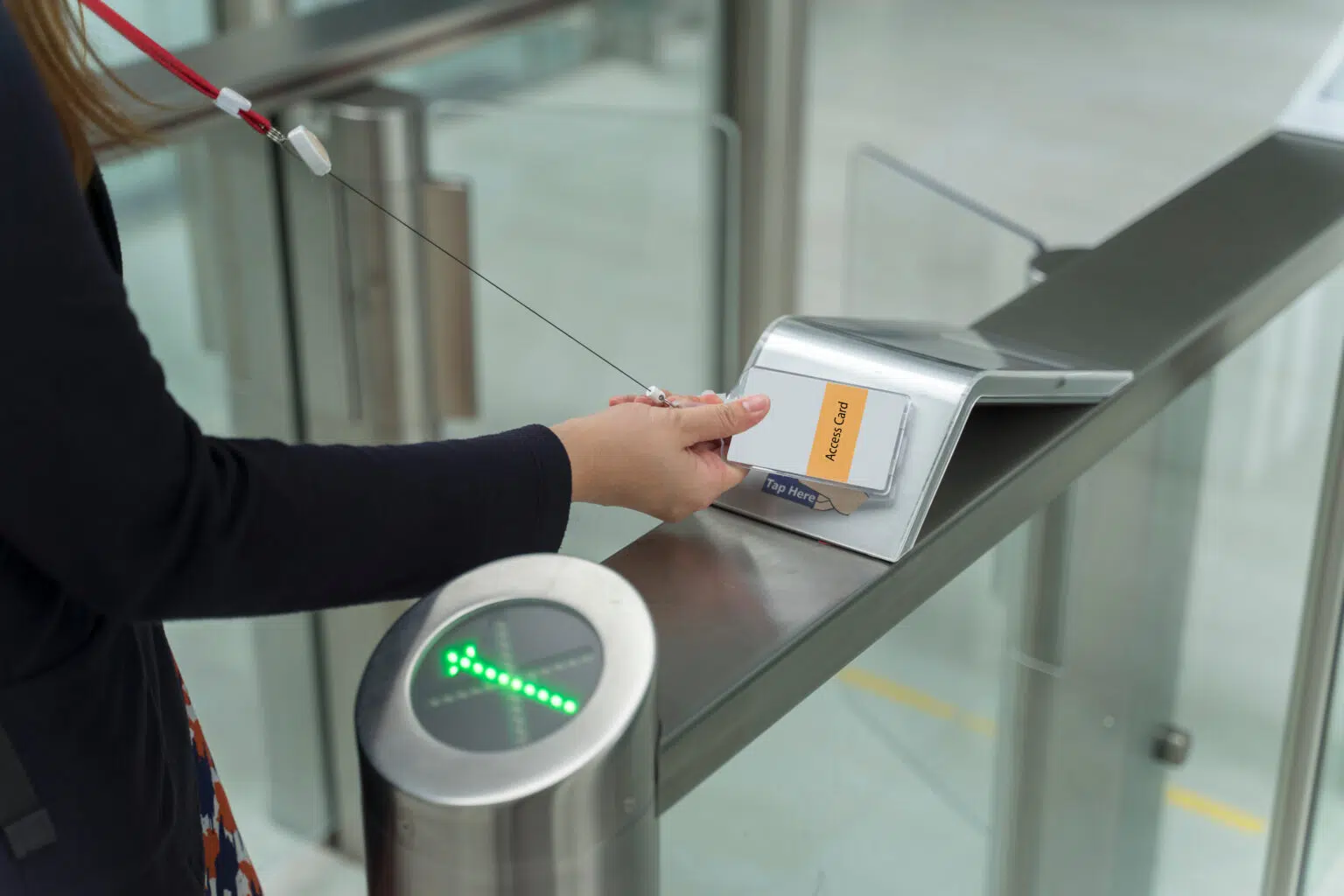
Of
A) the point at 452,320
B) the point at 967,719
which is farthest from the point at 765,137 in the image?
the point at 967,719

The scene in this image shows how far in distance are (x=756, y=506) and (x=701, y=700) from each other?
0.55 ft

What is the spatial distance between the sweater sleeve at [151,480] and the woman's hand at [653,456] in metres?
0.03

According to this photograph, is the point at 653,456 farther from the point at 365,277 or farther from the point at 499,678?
the point at 365,277

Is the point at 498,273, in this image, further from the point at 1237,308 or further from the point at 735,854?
the point at 735,854

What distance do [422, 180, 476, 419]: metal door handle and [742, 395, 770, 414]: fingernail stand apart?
95 centimetres

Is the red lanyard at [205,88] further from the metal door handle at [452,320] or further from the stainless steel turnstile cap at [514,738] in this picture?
the metal door handle at [452,320]

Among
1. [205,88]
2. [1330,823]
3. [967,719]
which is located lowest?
[1330,823]

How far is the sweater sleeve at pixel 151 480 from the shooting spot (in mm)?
479

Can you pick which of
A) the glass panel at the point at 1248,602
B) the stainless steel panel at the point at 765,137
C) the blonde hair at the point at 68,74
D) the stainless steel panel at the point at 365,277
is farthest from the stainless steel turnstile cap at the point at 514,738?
the stainless steel panel at the point at 765,137

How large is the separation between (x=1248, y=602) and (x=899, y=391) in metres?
0.51

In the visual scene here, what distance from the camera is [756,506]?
2.28 feet

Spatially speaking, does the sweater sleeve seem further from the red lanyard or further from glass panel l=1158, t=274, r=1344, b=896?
glass panel l=1158, t=274, r=1344, b=896

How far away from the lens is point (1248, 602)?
42.6 inches

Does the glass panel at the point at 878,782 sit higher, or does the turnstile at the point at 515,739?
the turnstile at the point at 515,739
